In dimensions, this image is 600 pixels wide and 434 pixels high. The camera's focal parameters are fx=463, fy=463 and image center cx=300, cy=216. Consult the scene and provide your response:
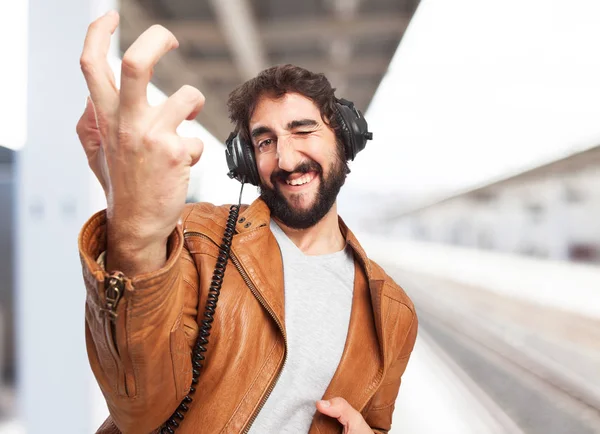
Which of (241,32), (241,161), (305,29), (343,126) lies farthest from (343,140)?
(241,32)

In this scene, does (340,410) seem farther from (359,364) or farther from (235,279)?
(235,279)

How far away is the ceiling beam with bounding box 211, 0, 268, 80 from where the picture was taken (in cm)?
178

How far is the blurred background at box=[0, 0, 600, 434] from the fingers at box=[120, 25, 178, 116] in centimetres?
119

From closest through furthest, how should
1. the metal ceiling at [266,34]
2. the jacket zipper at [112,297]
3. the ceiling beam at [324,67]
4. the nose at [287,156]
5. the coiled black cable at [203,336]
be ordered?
the jacket zipper at [112,297], the coiled black cable at [203,336], the nose at [287,156], the metal ceiling at [266,34], the ceiling beam at [324,67]

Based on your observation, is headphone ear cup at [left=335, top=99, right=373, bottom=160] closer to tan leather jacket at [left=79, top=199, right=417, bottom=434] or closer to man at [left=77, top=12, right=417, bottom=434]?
man at [left=77, top=12, right=417, bottom=434]

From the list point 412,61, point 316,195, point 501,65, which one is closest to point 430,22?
point 412,61

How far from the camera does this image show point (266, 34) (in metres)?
1.90

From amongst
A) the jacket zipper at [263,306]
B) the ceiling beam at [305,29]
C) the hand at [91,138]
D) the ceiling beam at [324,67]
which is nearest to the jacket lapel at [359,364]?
the jacket zipper at [263,306]

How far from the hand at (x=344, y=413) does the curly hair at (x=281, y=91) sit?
25.0 inches

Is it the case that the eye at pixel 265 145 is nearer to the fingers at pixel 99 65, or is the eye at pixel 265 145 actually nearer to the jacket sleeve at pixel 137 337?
the jacket sleeve at pixel 137 337

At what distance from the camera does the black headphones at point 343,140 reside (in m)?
1.13

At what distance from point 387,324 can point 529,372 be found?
3.48 feet

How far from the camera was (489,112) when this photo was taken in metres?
1.71

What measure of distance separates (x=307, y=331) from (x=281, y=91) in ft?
1.88
